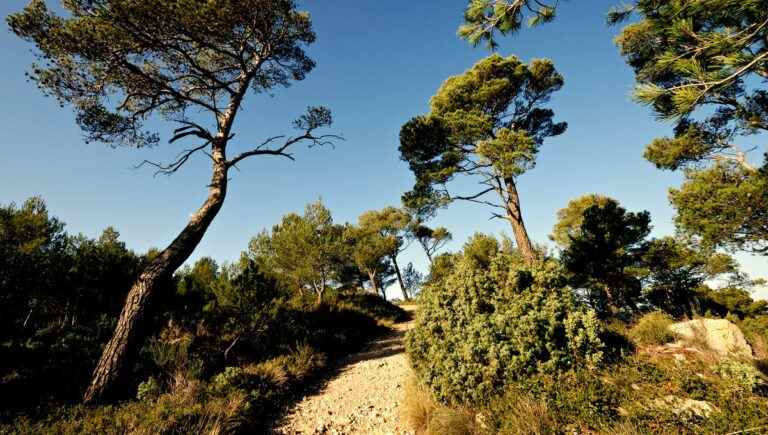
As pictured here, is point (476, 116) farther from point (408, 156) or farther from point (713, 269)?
point (713, 269)

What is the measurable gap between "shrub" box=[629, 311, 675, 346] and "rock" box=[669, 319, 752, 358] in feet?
0.39

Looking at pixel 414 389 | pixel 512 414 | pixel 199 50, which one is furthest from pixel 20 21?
pixel 512 414

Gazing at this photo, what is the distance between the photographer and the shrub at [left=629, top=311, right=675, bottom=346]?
5004mm

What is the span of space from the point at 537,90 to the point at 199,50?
35.3ft

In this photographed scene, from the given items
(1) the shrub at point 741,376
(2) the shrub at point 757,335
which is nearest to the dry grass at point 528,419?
(1) the shrub at point 741,376

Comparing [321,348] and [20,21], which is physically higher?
[20,21]

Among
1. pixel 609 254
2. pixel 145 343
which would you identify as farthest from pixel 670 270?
pixel 145 343

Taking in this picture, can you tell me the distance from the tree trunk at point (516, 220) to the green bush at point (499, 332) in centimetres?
387

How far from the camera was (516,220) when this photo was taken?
9.23 metres

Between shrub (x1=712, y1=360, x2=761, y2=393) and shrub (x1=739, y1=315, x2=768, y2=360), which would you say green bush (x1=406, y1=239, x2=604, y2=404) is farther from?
shrub (x1=739, y1=315, x2=768, y2=360)

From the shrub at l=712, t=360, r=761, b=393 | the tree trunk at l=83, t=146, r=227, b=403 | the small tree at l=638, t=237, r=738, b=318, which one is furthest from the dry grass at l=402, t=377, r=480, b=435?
the small tree at l=638, t=237, r=738, b=318

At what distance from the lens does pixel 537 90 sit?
10.4 metres

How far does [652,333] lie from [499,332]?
3085mm

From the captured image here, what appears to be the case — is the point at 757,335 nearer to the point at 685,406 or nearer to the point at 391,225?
the point at 685,406
